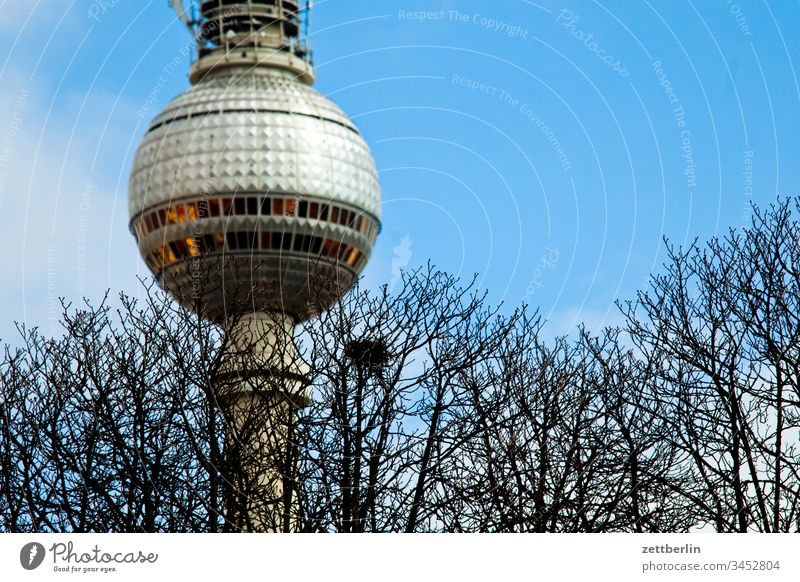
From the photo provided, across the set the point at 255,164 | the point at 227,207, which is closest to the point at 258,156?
the point at 255,164

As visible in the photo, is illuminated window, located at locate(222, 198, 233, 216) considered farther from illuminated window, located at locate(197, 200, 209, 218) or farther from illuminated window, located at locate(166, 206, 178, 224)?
illuminated window, located at locate(166, 206, 178, 224)

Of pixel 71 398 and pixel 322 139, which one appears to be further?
pixel 322 139

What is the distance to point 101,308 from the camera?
30.3 metres

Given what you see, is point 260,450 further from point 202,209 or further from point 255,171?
point 255,171

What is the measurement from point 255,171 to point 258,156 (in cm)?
98

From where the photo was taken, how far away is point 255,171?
258ft

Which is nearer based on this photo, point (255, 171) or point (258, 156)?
point (255, 171)

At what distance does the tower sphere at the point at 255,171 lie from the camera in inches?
3054

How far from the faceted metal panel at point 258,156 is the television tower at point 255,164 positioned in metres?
0.08

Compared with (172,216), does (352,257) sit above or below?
above

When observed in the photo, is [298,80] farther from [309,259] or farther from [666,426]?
[666,426]

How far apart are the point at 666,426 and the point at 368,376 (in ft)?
19.7

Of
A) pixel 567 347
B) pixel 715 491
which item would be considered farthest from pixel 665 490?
pixel 567 347

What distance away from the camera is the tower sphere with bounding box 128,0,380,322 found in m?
77.6
